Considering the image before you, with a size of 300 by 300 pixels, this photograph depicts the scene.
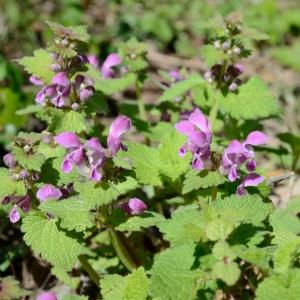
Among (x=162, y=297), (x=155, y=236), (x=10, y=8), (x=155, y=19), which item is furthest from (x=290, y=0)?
(x=162, y=297)

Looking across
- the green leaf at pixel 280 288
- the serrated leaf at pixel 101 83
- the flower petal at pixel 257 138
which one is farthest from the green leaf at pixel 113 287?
the serrated leaf at pixel 101 83

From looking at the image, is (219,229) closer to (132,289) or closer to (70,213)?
(132,289)

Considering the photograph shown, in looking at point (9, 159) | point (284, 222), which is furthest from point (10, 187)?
point (284, 222)

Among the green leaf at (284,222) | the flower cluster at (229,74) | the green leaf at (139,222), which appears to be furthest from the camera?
the flower cluster at (229,74)

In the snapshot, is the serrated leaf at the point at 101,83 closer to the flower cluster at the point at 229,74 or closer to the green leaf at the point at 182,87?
the green leaf at the point at 182,87

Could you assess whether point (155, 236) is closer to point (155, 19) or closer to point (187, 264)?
point (187, 264)
